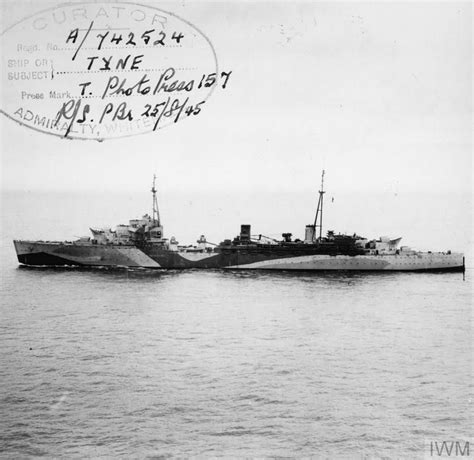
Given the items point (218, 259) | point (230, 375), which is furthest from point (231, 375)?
point (218, 259)

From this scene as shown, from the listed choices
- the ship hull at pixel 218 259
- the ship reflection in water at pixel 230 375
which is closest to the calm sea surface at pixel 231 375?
the ship reflection in water at pixel 230 375

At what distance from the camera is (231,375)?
1521 centimetres

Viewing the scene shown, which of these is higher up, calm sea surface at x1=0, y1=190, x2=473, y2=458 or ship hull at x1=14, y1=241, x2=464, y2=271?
ship hull at x1=14, y1=241, x2=464, y2=271

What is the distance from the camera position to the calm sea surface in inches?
480

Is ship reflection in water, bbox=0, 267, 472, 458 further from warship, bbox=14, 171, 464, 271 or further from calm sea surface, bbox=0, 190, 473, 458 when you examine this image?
warship, bbox=14, 171, 464, 271

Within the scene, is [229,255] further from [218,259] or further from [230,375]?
[230,375]

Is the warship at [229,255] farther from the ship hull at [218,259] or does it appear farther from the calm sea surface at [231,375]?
the calm sea surface at [231,375]

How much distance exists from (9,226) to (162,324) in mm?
47532

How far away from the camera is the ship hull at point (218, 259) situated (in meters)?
35.9

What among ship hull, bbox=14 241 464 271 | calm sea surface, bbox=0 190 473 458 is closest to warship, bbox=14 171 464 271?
ship hull, bbox=14 241 464 271

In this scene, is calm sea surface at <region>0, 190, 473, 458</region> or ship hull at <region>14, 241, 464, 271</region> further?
ship hull at <region>14, 241, 464, 271</region>

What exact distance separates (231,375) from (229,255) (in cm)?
2173

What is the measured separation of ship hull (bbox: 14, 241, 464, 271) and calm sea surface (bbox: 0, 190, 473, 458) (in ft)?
35.3

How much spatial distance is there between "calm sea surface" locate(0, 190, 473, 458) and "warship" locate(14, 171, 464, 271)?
1084 cm
